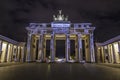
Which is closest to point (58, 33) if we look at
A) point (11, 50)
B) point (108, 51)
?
point (11, 50)

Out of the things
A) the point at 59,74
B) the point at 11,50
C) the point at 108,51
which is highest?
the point at 11,50

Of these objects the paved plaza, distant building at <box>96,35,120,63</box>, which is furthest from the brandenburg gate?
the paved plaza

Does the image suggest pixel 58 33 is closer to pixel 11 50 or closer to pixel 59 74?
pixel 11 50

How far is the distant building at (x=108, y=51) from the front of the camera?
1502 inches

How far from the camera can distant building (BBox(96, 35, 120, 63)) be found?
1502 inches

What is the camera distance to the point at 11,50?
4294cm

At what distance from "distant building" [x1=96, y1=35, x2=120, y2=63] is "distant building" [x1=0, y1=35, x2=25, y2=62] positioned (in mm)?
33266

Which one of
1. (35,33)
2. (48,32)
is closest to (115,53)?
(48,32)

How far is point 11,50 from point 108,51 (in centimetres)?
3597

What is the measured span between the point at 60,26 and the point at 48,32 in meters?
5.44

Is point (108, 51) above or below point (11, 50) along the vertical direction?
below

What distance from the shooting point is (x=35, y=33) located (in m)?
47.2

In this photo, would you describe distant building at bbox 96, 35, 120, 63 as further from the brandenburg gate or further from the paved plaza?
the paved plaza

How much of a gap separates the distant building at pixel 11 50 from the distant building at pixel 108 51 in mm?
33266
